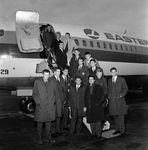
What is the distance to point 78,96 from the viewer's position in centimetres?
618

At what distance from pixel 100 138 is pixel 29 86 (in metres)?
4.46

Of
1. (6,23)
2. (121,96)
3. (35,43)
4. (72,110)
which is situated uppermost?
(6,23)

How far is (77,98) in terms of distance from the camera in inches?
244

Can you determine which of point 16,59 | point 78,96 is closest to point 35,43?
point 16,59

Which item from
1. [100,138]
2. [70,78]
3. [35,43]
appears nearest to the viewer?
[100,138]

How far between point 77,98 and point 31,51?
9.86 ft

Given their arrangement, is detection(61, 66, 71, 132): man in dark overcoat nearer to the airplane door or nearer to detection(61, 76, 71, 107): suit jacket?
detection(61, 76, 71, 107): suit jacket

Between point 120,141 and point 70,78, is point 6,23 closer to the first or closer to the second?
point 70,78

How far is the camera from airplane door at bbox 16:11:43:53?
7.77 m

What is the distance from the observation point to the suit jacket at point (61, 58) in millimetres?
6969

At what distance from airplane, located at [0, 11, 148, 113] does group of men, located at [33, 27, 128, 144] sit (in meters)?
1.61

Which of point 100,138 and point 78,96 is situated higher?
point 78,96

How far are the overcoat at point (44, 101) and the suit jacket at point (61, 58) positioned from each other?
1.69 meters

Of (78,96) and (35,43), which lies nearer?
(78,96)
